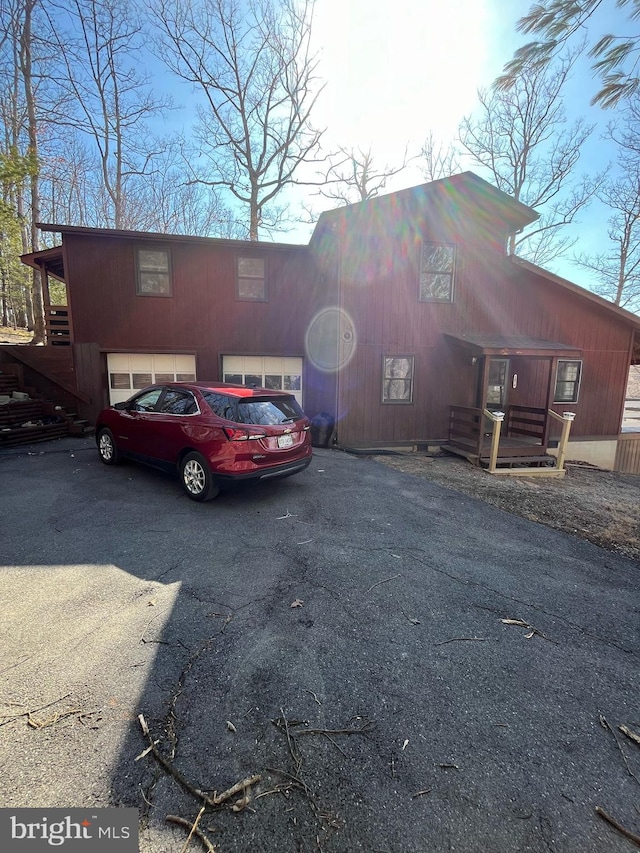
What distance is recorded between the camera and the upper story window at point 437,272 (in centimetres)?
979

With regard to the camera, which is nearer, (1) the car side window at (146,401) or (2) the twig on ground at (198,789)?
(2) the twig on ground at (198,789)

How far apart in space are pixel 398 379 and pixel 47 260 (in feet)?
35.5

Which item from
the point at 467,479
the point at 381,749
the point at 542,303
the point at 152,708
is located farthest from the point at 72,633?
the point at 542,303

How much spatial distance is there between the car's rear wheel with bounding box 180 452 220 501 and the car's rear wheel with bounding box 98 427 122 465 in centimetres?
210

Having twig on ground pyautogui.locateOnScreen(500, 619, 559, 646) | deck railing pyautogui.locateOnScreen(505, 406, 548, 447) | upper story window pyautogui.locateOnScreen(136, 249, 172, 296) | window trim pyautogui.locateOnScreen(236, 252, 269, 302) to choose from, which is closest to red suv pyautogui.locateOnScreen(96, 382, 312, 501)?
twig on ground pyautogui.locateOnScreen(500, 619, 559, 646)

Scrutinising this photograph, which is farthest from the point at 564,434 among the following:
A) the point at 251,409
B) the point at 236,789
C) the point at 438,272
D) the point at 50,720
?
the point at 50,720

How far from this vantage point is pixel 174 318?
10.9 m

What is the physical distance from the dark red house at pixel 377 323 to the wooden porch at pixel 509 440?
64 mm

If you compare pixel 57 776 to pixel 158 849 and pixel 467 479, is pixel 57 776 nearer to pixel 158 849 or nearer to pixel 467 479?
pixel 158 849

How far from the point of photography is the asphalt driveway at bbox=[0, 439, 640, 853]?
164 centimetres

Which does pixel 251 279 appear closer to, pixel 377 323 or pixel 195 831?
pixel 377 323

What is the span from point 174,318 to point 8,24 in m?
18.2

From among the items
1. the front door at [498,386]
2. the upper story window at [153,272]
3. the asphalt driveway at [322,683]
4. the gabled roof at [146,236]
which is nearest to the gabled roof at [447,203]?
the gabled roof at [146,236]

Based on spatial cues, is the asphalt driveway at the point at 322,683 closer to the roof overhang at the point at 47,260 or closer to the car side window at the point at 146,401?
the car side window at the point at 146,401
